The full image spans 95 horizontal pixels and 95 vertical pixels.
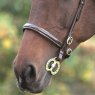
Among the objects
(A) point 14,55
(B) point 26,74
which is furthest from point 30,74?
(A) point 14,55

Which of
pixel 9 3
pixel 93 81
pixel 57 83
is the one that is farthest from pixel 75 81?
pixel 9 3

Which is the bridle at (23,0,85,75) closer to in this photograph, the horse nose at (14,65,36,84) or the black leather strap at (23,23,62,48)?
the black leather strap at (23,23,62,48)

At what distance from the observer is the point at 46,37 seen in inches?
106

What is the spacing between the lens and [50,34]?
8.84 feet

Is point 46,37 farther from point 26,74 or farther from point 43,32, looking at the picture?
point 26,74

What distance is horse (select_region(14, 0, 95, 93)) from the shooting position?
8.58 feet

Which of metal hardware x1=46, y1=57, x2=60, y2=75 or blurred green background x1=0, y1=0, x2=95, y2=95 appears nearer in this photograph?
metal hardware x1=46, y1=57, x2=60, y2=75

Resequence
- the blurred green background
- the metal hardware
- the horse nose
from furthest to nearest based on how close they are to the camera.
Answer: the blurred green background < the metal hardware < the horse nose

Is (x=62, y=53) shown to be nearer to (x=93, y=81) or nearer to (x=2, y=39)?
(x=2, y=39)

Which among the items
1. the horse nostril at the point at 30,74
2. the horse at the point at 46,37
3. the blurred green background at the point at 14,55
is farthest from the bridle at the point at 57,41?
the blurred green background at the point at 14,55

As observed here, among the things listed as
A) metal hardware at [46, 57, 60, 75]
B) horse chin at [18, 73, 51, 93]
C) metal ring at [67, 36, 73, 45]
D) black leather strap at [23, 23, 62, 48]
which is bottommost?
horse chin at [18, 73, 51, 93]

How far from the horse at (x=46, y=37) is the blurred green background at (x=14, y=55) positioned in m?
1.64

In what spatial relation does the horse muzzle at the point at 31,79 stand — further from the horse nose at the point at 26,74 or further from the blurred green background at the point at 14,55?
the blurred green background at the point at 14,55

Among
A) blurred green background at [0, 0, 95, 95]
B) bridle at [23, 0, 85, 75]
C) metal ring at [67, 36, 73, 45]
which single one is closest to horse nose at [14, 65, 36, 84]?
bridle at [23, 0, 85, 75]
